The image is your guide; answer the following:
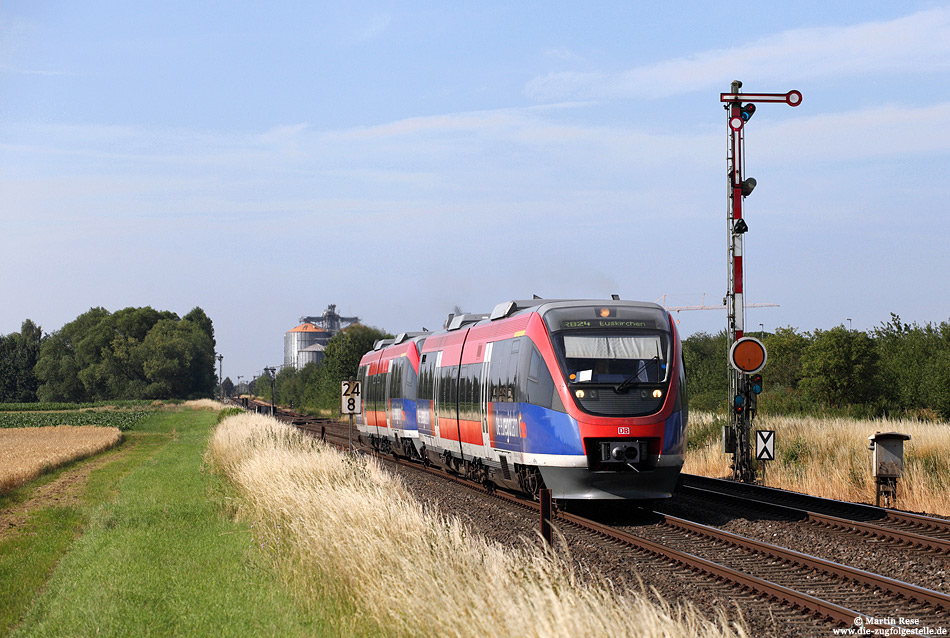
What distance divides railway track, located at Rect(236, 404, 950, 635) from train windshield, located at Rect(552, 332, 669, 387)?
2316mm

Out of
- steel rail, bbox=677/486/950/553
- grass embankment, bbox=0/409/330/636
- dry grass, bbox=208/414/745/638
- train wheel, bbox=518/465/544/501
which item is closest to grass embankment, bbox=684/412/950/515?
steel rail, bbox=677/486/950/553

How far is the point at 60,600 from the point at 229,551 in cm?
262

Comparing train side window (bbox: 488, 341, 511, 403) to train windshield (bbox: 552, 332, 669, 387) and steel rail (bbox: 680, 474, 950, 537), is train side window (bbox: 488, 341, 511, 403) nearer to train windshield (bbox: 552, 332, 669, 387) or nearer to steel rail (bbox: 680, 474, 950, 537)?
train windshield (bbox: 552, 332, 669, 387)

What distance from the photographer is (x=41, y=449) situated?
48.2 meters

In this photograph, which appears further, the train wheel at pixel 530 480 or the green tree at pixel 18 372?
the green tree at pixel 18 372

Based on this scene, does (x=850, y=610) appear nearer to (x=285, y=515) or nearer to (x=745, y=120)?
(x=285, y=515)

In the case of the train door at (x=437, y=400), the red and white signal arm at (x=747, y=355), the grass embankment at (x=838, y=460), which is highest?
the red and white signal arm at (x=747, y=355)

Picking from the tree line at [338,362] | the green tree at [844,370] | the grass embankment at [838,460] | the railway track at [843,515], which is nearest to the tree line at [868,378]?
the green tree at [844,370]

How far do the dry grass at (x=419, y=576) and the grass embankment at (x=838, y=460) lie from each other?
9308 millimetres

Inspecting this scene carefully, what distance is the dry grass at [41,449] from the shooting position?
3369 centimetres

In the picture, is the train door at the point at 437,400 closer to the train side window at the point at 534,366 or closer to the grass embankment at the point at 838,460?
the grass embankment at the point at 838,460

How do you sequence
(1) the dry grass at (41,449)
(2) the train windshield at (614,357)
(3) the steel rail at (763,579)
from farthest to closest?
(1) the dry grass at (41,449), (2) the train windshield at (614,357), (3) the steel rail at (763,579)

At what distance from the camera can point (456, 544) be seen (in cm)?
995

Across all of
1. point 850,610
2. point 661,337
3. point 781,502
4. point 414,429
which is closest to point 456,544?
point 850,610
